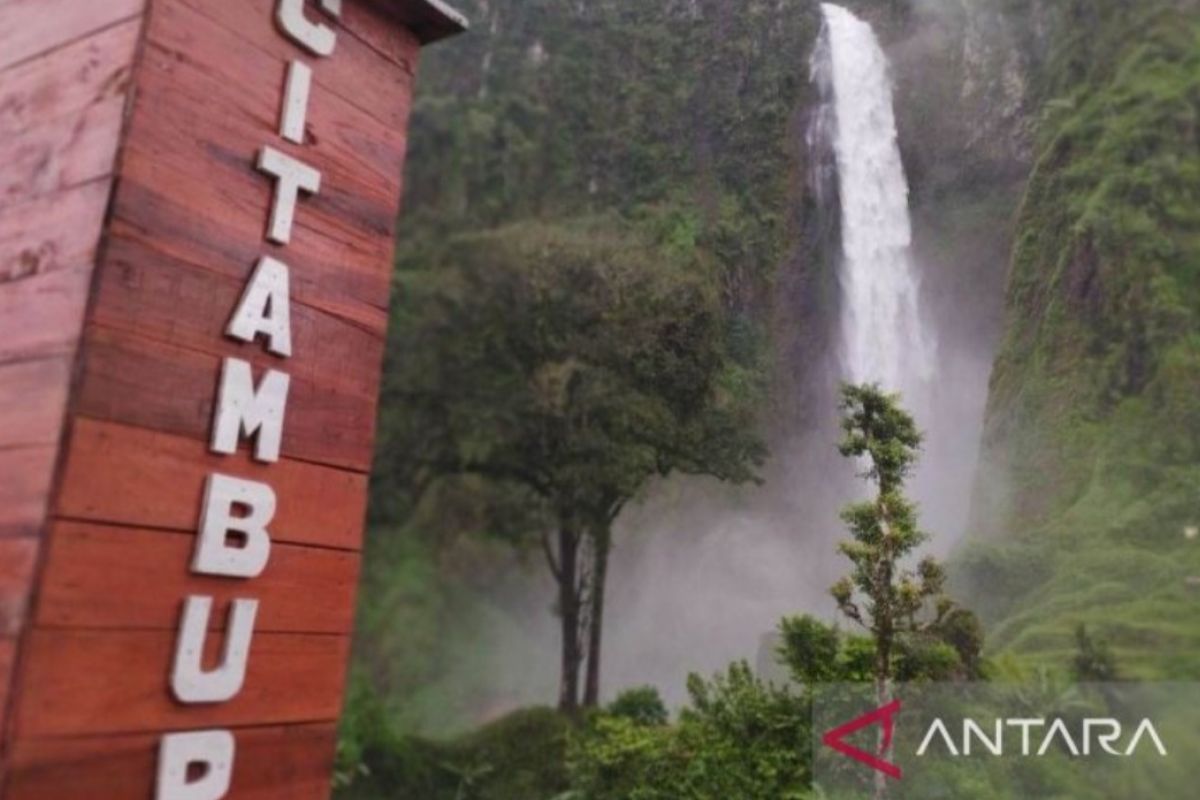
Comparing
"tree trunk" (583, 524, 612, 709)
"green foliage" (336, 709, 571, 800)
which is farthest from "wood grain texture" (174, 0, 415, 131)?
"green foliage" (336, 709, 571, 800)

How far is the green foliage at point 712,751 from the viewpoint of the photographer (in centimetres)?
375

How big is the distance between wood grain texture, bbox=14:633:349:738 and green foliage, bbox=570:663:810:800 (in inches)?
80.0

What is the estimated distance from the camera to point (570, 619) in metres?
5.48

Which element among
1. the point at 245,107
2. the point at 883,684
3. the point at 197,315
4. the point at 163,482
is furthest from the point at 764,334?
the point at 163,482

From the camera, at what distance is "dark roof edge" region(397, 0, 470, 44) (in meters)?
2.94

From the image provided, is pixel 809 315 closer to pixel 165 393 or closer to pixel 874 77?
pixel 874 77

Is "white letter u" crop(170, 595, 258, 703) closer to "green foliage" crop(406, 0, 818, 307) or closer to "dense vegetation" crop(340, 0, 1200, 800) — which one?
"dense vegetation" crop(340, 0, 1200, 800)

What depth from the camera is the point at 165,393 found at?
2137 millimetres

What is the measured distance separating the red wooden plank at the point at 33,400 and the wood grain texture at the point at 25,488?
0.02 meters

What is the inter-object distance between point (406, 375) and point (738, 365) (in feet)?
11.3

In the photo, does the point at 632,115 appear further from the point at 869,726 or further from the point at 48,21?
the point at 869,726

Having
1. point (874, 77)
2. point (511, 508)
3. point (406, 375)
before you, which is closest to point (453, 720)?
point (511, 508)

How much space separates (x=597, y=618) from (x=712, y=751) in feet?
4.70

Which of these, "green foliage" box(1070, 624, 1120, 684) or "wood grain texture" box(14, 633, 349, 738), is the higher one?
"green foliage" box(1070, 624, 1120, 684)
